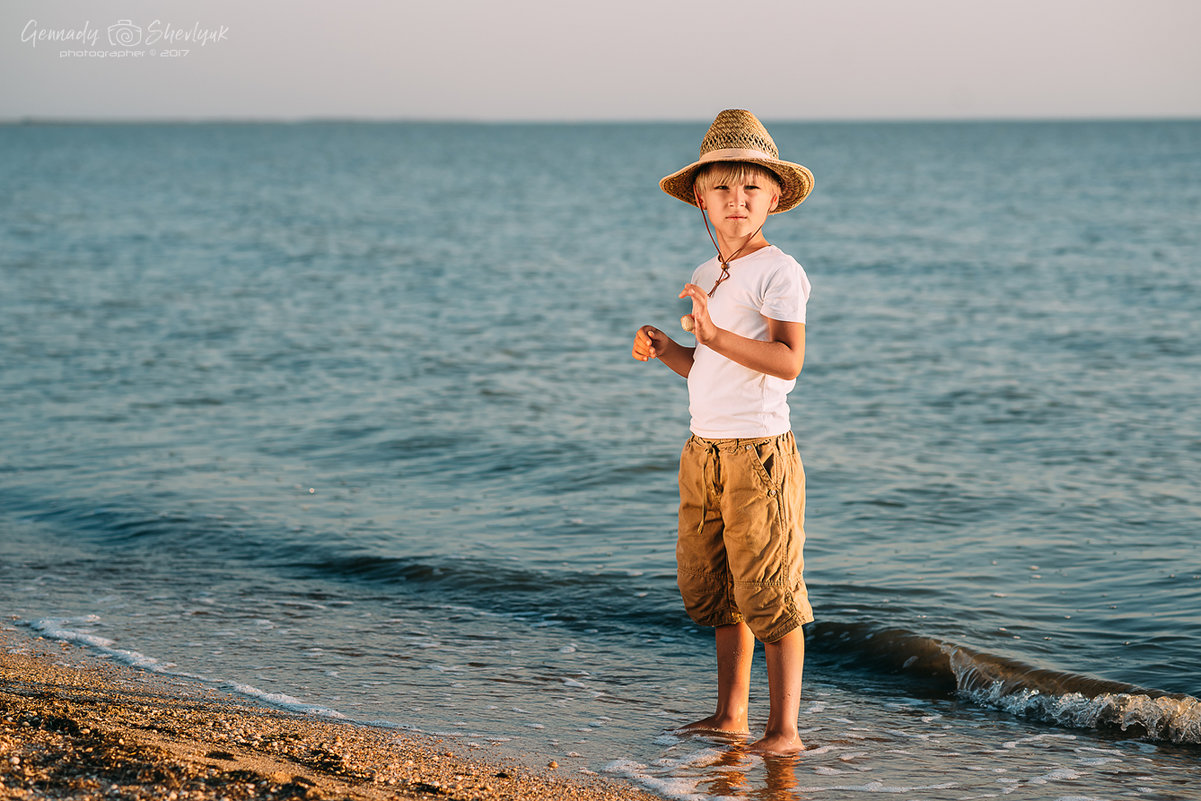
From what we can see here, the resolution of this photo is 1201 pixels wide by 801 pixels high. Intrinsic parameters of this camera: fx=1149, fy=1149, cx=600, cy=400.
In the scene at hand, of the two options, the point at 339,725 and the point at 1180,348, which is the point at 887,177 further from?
the point at 339,725

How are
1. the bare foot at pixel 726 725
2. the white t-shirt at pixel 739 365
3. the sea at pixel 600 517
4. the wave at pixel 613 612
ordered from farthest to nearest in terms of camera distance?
the wave at pixel 613 612
the sea at pixel 600 517
the bare foot at pixel 726 725
the white t-shirt at pixel 739 365

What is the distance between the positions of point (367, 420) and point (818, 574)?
5.16 meters

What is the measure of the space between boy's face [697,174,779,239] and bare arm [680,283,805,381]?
0.29 meters

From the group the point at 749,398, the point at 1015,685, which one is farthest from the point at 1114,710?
the point at 749,398

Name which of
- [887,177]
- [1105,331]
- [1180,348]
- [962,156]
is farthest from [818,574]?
[962,156]

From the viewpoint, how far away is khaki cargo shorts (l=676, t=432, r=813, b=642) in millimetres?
3678

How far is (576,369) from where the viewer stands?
12703mm

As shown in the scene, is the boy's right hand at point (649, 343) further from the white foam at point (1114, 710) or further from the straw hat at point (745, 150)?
the white foam at point (1114, 710)

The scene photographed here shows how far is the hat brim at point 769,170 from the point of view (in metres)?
3.61

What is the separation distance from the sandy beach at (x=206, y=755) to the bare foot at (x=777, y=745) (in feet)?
1.62

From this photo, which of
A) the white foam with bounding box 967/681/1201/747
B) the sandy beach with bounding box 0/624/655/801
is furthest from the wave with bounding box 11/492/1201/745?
the sandy beach with bounding box 0/624/655/801

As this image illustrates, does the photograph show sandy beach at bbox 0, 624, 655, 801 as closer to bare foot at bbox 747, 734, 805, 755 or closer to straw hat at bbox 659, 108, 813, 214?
bare foot at bbox 747, 734, 805, 755

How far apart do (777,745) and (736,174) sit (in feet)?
6.31

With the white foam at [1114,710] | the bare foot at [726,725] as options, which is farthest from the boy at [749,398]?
the white foam at [1114,710]
